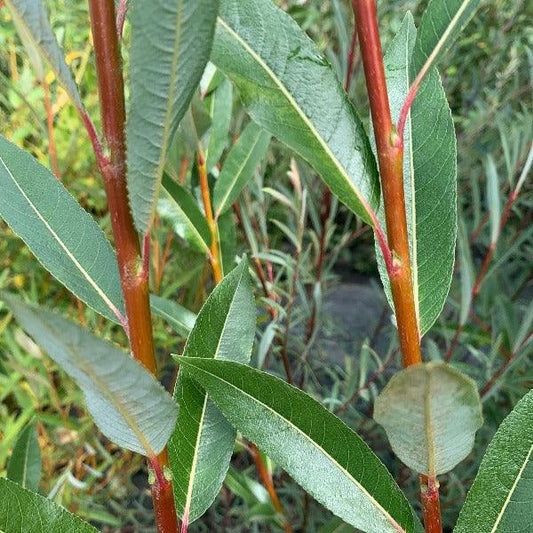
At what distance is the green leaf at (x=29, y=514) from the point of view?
1.10 feet

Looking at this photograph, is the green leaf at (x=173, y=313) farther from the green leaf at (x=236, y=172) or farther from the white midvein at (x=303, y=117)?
the white midvein at (x=303, y=117)

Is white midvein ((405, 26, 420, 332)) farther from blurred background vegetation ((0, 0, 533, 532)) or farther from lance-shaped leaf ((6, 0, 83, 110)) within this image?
blurred background vegetation ((0, 0, 533, 532))

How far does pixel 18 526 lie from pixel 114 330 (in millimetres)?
1336

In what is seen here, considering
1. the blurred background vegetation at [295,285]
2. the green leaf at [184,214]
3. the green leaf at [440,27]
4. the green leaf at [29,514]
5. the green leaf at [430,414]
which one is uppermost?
the green leaf at [440,27]

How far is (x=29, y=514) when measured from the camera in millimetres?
339

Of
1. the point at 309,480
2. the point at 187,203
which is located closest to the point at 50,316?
the point at 309,480

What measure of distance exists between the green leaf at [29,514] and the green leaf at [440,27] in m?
0.31

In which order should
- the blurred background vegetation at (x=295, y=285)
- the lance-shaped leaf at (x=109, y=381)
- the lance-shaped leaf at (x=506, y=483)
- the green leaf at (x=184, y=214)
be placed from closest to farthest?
the lance-shaped leaf at (x=109, y=381), the lance-shaped leaf at (x=506, y=483), the green leaf at (x=184, y=214), the blurred background vegetation at (x=295, y=285)

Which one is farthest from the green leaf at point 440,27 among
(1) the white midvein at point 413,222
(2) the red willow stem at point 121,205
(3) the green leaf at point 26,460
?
(3) the green leaf at point 26,460

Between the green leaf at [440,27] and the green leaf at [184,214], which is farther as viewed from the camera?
the green leaf at [184,214]

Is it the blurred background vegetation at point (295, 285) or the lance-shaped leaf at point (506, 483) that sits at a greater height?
the lance-shaped leaf at point (506, 483)

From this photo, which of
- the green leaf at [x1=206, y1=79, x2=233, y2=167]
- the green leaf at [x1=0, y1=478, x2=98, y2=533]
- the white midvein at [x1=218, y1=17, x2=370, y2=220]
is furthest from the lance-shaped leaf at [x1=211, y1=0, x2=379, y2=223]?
the green leaf at [x1=206, y1=79, x2=233, y2=167]

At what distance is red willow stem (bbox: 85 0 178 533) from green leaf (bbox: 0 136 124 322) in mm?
34

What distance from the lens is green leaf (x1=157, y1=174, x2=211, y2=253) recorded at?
0.62m
